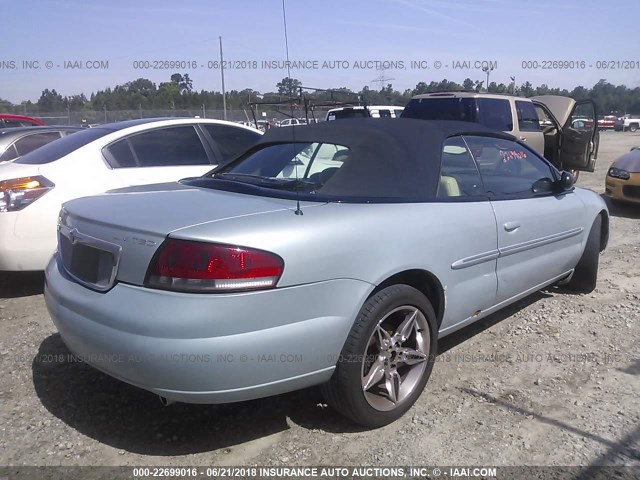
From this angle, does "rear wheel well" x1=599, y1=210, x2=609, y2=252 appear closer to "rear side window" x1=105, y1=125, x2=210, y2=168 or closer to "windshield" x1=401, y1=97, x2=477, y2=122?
"rear side window" x1=105, y1=125, x2=210, y2=168

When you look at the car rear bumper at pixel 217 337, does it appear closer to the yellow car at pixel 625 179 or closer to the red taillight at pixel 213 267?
the red taillight at pixel 213 267

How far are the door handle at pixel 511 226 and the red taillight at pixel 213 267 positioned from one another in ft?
5.79

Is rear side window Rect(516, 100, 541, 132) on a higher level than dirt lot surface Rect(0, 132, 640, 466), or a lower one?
higher

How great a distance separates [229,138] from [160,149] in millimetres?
810

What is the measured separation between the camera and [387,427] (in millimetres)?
2744

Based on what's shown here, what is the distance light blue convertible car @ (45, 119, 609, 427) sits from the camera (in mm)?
2182

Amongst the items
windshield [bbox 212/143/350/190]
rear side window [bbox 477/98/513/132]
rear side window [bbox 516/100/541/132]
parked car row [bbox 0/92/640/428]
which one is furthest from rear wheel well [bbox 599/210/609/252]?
rear side window [bbox 516/100/541/132]

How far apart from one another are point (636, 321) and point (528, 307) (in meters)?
0.77

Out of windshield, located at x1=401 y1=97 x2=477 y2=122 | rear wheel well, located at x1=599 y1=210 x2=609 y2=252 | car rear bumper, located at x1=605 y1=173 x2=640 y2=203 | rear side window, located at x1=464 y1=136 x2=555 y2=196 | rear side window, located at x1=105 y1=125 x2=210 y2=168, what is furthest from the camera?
windshield, located at x1=401 y1=97 x2=477 y2=122

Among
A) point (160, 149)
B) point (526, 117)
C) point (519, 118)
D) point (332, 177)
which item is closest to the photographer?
point (332, 177)

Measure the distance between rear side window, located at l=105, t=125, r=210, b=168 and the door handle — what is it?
3.14 metres

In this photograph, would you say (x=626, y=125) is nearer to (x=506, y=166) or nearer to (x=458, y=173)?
(x=506, y=166)

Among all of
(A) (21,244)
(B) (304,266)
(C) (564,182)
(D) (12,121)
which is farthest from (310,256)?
(D) (12,121)

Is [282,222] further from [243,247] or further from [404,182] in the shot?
[404,182]
